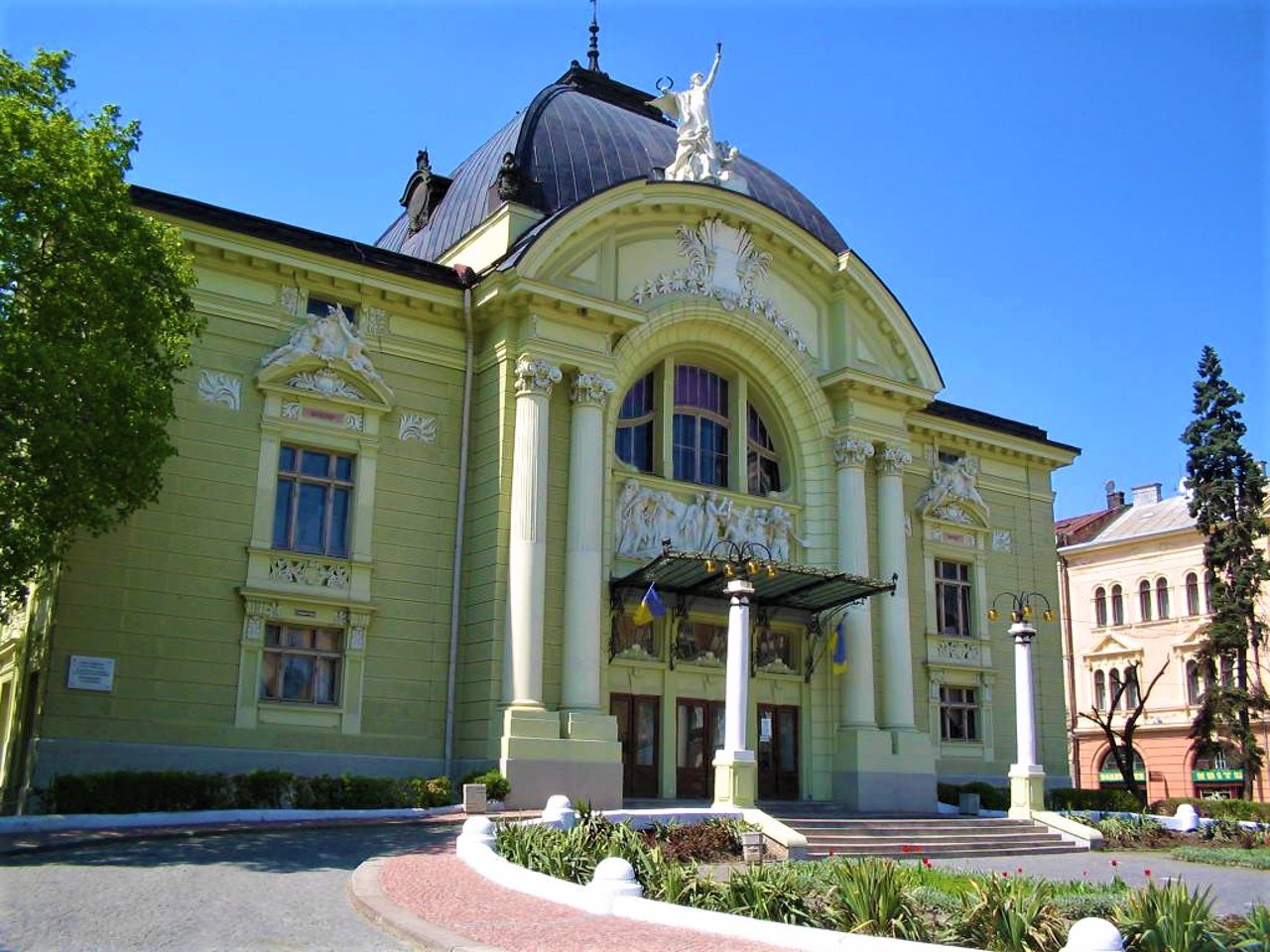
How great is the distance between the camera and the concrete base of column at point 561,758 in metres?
22.0

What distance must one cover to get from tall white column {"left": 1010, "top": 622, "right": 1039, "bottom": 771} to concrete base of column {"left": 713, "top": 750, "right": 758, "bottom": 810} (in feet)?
25.6

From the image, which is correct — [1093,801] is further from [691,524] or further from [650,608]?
[650,608]

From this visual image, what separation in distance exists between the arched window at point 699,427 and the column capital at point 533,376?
4.53 metres

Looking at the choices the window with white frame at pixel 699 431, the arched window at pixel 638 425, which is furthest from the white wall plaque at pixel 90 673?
the arched window at pixel 638 425

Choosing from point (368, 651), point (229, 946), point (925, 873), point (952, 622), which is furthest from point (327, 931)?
point (952, 622)

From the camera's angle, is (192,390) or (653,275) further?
(653,275)

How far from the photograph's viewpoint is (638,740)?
25672 millimetres

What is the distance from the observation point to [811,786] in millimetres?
27891

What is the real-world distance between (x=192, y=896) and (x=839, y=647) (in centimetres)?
1824

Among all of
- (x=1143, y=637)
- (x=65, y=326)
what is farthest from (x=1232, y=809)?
(x=65, y=326)

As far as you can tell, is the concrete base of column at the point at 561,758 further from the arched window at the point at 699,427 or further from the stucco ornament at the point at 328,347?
the stucco ornament at the point at 328,347

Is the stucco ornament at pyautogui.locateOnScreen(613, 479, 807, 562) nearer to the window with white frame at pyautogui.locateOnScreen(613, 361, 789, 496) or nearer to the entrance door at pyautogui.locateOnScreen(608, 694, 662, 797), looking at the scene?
the window with white frame at pyautogui.locateOnScreen(613, 361, 789, 496)

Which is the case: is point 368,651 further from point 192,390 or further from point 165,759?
point 192,390

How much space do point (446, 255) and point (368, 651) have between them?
10463mm
